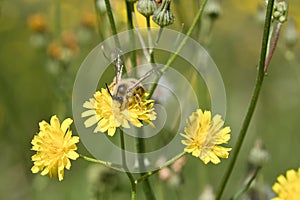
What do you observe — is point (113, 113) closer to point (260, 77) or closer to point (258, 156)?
point (260, 77)

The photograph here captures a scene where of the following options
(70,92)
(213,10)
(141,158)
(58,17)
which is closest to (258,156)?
(141,158)

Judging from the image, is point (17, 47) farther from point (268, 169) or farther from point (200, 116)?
point (200, 116)

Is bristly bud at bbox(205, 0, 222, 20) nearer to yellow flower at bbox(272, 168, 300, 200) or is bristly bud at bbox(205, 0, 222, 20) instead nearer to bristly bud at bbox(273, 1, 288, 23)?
bristly bud at bbox(273, 1, 288, 23)

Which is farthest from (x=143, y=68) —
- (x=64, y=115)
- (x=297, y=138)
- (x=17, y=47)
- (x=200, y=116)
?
(x=17, y=47)

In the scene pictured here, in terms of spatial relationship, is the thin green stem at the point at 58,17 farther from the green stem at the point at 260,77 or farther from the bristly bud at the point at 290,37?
the green stem at the point at 260,77

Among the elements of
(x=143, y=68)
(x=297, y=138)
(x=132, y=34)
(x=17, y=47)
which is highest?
(x=132, y=34)
